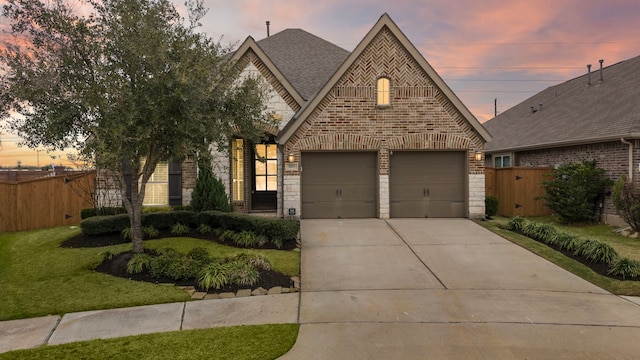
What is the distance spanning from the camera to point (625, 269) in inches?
307

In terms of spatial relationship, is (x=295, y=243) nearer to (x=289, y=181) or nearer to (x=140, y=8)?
(x=289, y=181)

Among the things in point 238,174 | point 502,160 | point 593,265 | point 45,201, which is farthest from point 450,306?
point 502,160

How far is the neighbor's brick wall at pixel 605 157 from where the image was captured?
13.1 metres

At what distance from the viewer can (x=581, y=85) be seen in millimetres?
21172

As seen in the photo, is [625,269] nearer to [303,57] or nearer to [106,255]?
[106,255]

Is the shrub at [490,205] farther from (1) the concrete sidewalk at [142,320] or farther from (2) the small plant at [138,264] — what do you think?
(2) the small plant at [138,264]

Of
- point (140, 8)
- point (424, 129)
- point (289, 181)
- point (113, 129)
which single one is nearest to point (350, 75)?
point (424, 129)

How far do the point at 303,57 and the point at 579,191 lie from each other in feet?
43.2

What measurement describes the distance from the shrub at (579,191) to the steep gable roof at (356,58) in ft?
13.6

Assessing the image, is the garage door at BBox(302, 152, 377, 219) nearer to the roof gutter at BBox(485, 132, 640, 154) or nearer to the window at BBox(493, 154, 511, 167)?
the roof gutter at BBox(485, 132, 640, 154)

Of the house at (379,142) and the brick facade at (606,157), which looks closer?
the brick facade at (606,157)

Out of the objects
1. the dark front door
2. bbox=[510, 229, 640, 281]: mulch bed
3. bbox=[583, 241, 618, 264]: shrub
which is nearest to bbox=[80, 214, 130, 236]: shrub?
the dark front door

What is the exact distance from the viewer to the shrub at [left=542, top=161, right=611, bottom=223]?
13.9 meters

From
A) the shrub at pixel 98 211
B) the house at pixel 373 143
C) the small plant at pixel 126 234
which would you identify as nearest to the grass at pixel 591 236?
the house at pixel 373 143
